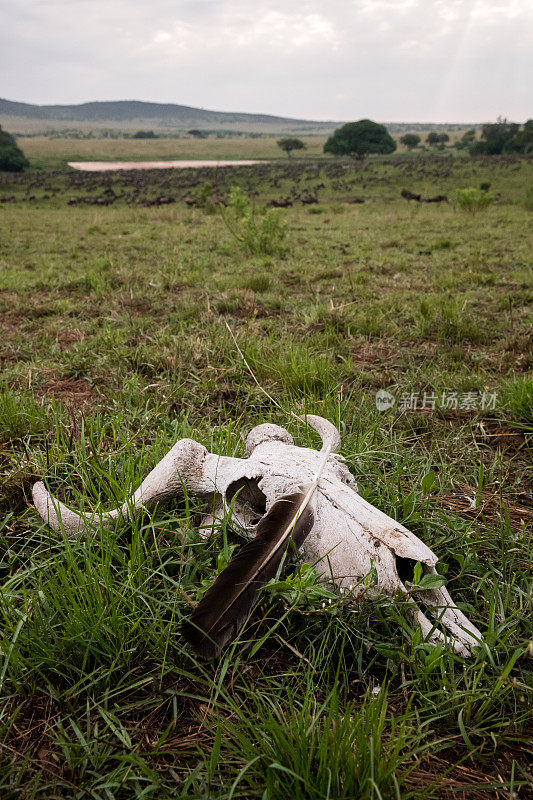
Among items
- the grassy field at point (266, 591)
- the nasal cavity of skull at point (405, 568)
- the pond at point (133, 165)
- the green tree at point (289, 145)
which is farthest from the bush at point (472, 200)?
the green tree at point (289, 145)

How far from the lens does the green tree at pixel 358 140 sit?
7081cm

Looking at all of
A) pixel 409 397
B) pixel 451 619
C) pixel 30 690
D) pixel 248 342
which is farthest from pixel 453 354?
pixel 30 690

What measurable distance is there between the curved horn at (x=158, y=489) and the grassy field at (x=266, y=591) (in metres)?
0.06

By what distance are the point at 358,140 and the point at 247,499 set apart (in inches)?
3190

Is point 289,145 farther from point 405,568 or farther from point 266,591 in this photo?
point 266,591

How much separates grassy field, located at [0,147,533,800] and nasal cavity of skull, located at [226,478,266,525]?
4.4 inches

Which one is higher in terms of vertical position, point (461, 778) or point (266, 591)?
point (266, 591)

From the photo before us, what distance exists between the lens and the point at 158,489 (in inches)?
70.7

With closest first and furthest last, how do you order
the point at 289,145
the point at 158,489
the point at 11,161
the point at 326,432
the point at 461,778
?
1. the point at 461,778
2. the point at 158,489
3. the point at 326,432
4. the point at 11,161
5. the point at 289,145

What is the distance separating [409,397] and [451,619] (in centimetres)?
207

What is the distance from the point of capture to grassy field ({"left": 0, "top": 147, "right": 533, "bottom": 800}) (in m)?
1.11

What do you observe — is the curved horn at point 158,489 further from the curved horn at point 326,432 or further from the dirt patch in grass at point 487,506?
the dirt patch in grass at point 487,506

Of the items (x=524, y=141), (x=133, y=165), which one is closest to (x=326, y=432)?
(x=524, y=141)

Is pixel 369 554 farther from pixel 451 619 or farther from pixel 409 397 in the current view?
pixel 409 397
